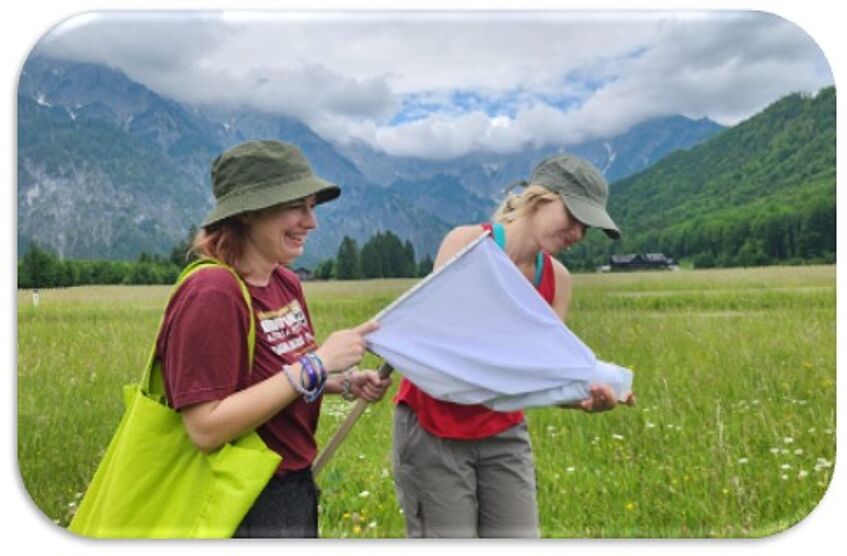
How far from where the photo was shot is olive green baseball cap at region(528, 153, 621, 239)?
6.71 feet

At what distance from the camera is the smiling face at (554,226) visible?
6.69ft

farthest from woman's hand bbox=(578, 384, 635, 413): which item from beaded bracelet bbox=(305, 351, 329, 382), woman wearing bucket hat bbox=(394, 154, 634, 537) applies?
beaded bracelet bbox=(305, 351, 329, 382)

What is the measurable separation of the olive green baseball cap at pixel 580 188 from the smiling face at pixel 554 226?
0.07 feet

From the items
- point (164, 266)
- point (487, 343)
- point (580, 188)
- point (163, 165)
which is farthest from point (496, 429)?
point (163, 165)

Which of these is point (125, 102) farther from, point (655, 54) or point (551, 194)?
point (655, 54)

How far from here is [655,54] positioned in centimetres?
242

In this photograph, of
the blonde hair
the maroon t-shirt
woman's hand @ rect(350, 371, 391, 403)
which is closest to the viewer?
the maroon t-shirt

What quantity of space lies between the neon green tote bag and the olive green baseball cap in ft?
2.56

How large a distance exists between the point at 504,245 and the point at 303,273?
56 cm

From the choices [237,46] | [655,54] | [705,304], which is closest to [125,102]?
[237,46]

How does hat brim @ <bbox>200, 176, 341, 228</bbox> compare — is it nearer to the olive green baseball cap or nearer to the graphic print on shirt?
the graphic print on shirt

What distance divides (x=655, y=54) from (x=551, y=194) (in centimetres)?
59

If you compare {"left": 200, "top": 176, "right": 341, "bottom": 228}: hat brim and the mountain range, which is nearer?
{"left": 200, "top": 176, "right": 341, "bottom": 228}: hat brim

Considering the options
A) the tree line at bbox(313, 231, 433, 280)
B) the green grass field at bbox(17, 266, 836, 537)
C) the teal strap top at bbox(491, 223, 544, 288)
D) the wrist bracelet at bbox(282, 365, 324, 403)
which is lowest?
the green grass field at bbox(17, 266, 836, 537)
